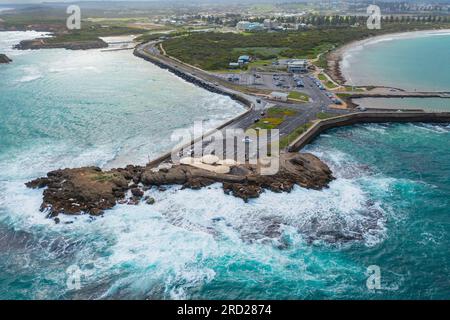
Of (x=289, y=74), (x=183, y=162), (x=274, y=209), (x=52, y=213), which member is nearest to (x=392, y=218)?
(x=274, y=209)

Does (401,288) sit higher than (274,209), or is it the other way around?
(274,209)

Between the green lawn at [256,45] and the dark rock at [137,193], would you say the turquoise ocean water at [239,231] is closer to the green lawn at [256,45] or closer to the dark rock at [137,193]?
the dark rock at [137,193]

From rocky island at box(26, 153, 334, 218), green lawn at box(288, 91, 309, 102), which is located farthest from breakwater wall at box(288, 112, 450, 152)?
rocky island at box(26, 153, 334, 218)

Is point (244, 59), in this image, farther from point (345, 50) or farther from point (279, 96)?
point (345, 50)

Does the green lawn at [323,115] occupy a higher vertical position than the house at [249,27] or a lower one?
lower

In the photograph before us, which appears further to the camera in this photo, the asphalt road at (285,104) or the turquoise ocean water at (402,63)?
the turquoise ocean water at (402,63)

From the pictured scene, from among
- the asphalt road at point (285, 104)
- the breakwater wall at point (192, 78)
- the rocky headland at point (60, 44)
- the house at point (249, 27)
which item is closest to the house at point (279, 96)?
the asphalt road at point (285, 104)
